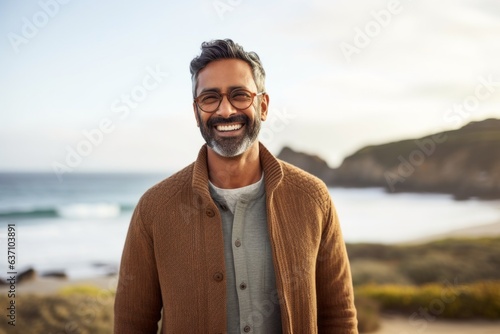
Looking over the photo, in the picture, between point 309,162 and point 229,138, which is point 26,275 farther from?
point 229,138

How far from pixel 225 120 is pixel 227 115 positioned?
0.05 ft

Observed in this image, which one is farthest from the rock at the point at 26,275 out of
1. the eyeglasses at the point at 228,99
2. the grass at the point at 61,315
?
the eyeglasses at the point at 228,99

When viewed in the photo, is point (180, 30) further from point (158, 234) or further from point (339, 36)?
point (158, 234)

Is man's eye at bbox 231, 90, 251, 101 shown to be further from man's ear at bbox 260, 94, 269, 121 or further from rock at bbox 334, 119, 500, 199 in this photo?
rock at bbox 334, 119, 500, 199

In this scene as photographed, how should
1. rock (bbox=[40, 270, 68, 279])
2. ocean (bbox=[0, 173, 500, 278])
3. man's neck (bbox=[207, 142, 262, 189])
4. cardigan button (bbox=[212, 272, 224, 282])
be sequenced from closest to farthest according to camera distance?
cardigan button (bbox=[212, 272, 224, 282]) < man's neck (bbox=[207, 142, 262, 189]) < ocean (bbox=[0, 173, 500, 278]) < rock (bbox=[40, 270, 68, 279])

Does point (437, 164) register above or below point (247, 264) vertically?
above

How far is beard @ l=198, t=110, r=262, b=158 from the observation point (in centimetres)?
152

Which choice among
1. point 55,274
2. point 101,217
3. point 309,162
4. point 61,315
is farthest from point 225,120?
point 101,217

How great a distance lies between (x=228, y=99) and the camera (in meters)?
1.52

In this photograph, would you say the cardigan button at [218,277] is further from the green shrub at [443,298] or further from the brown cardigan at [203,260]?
the green shrub at [443,298]

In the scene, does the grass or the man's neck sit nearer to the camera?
the man's neck

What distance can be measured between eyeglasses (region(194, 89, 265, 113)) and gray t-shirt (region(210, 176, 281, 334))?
254 mm

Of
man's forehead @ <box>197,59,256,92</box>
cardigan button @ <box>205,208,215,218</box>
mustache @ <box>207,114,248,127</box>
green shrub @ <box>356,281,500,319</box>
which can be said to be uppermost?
man's forehead @ <box>197,59,256,92</box>

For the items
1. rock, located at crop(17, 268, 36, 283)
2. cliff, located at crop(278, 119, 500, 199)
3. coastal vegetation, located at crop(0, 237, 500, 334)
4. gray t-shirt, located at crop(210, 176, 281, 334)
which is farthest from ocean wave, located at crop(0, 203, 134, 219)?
gray t-shirt, located at crop(210, 176, 281, 334)
